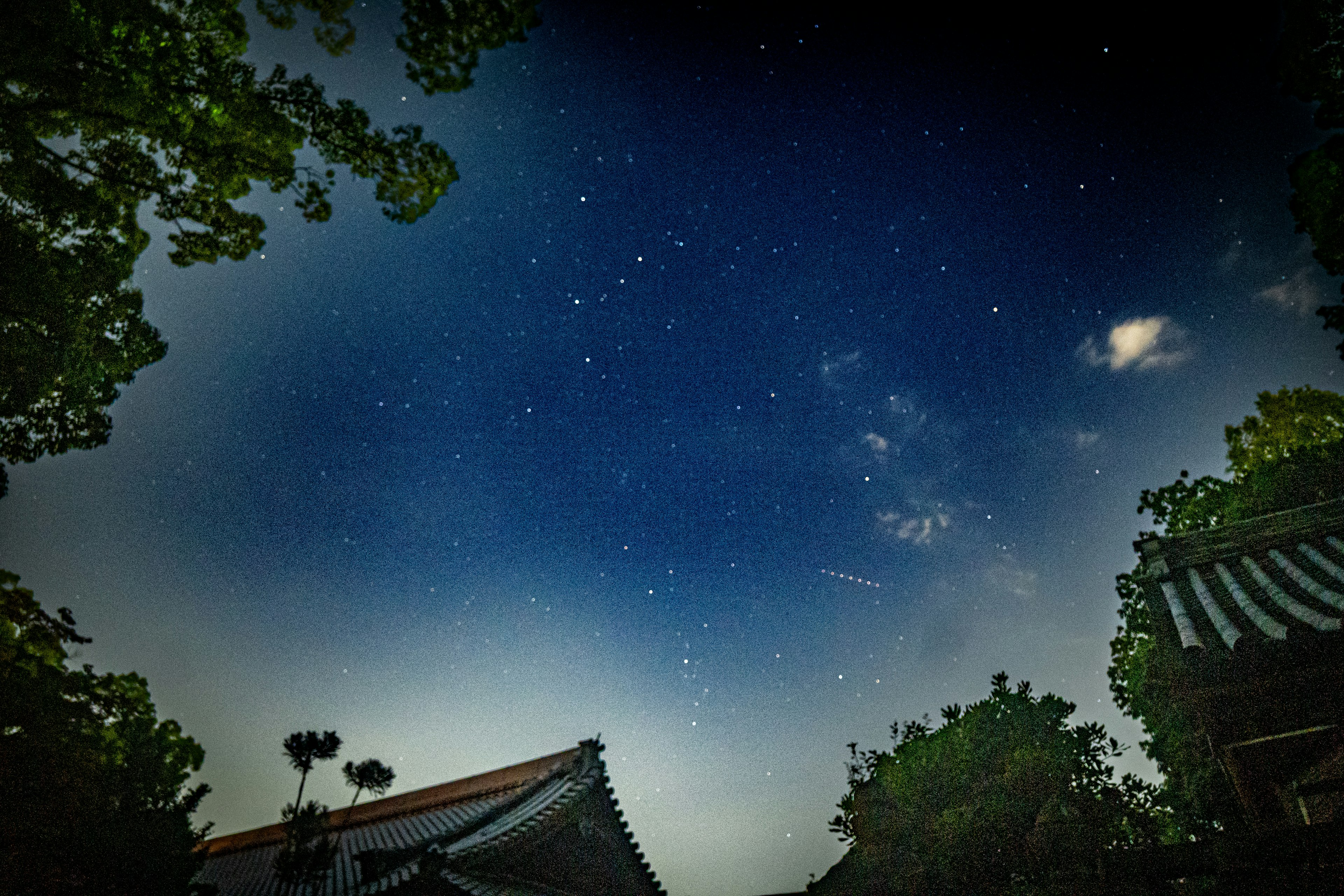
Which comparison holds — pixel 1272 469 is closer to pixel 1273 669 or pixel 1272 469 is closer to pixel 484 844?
pixel 1273 669

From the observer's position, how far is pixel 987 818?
5316mm

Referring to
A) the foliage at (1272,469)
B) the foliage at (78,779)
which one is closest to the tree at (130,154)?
the foliage at (78,779)

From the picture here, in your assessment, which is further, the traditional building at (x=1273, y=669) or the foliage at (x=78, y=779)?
the foliage at (x=78, y=779)

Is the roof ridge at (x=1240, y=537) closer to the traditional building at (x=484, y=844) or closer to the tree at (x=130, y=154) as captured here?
the tree at (x=130, y=154)

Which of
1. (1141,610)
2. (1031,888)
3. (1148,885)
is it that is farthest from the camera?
(1141,610)

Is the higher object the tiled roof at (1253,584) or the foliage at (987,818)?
the tiled roof at (1253,584)

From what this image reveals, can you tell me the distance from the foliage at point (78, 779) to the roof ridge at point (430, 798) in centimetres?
954

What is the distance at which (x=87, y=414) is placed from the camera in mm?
8367

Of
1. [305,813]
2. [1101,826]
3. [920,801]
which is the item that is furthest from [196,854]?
[1101,826]

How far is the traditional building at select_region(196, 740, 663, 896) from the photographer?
12641 millimetres

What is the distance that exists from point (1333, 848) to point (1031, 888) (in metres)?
1.77

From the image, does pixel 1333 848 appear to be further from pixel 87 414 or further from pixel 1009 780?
pixel 87 414

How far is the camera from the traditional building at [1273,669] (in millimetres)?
4723

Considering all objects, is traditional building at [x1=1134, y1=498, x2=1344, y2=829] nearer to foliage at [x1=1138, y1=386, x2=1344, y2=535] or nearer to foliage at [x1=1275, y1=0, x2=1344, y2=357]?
foliage at [x1=1275, y1=0, x2=1344, y2=357]
